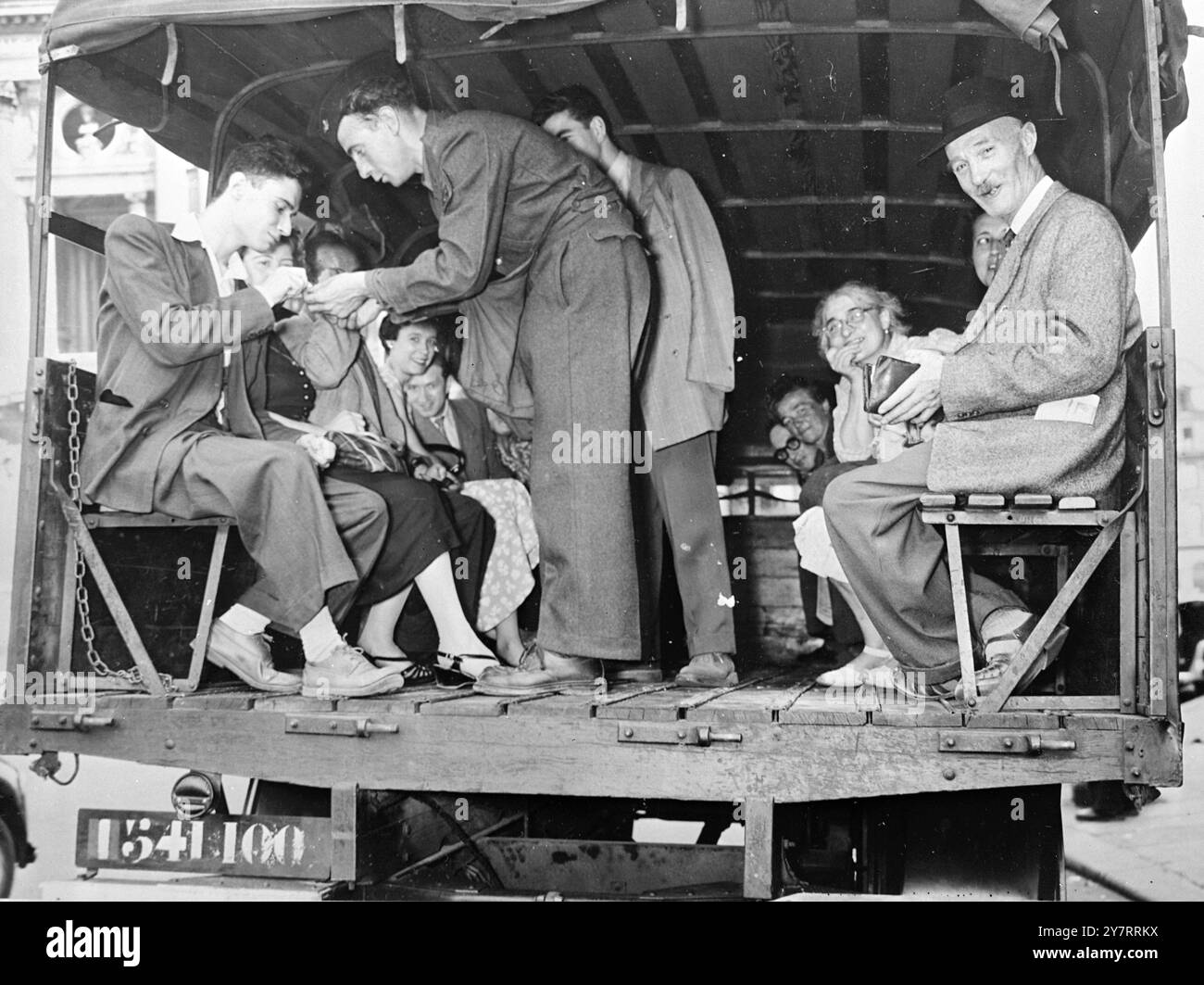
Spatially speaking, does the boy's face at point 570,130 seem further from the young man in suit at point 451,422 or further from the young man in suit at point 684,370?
the young man in suit at point 451,422

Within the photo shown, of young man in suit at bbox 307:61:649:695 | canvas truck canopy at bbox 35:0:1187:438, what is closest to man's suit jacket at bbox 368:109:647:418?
young man in suit at bbox 307:61:649:695

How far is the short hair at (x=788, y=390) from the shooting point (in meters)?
5.09

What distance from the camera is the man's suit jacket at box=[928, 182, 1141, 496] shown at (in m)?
3.11

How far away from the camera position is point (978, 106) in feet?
11.7

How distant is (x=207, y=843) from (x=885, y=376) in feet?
7.25

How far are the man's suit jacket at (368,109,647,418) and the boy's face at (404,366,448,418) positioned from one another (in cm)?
73

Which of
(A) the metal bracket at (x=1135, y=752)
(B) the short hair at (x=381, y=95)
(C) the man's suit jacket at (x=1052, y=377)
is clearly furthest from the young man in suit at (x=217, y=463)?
(A) the metal bracket at (x=1135, y=752)

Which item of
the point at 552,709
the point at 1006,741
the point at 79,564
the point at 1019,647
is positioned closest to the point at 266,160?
the point at 79,564

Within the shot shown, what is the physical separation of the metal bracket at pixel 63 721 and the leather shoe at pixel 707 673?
1.66m

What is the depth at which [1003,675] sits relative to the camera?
3053 mm

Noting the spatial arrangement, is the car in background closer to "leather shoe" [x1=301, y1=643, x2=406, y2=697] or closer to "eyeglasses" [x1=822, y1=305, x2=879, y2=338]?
"leather shoe" [x1=301, y1=643, x2=406, y2=697]
